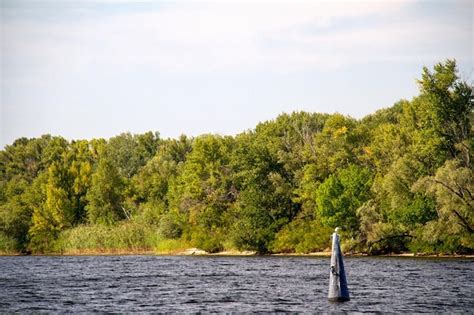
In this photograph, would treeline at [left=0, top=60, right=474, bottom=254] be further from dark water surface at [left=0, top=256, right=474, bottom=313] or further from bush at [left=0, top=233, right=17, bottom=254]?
dark water surface at [left=0, top=256, right=474, bottom=313]

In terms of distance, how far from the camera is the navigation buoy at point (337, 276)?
4044 centimetres

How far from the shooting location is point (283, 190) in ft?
365

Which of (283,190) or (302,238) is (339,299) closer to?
(302,238)

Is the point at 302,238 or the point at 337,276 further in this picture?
the point at 302,238

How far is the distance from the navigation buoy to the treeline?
39.9m

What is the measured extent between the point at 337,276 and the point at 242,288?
15114mm

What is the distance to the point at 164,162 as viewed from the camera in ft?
499

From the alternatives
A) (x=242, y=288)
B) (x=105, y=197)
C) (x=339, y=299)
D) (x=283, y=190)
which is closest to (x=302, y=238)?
(x=283, y=190)

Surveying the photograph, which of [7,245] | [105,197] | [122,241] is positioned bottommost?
[122,241]

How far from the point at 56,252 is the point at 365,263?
68.1 m

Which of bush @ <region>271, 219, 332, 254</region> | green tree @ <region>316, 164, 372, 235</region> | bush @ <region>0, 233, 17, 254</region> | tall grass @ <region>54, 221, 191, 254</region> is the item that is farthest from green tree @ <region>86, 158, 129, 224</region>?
green tree @ <region>316, 164, 372, 235</region>

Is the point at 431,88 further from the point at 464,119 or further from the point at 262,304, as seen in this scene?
the point at 262,304

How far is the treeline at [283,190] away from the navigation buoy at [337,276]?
3988 centimetres

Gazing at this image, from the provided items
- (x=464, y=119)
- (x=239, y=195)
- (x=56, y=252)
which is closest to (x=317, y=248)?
(x=239, y=195)
